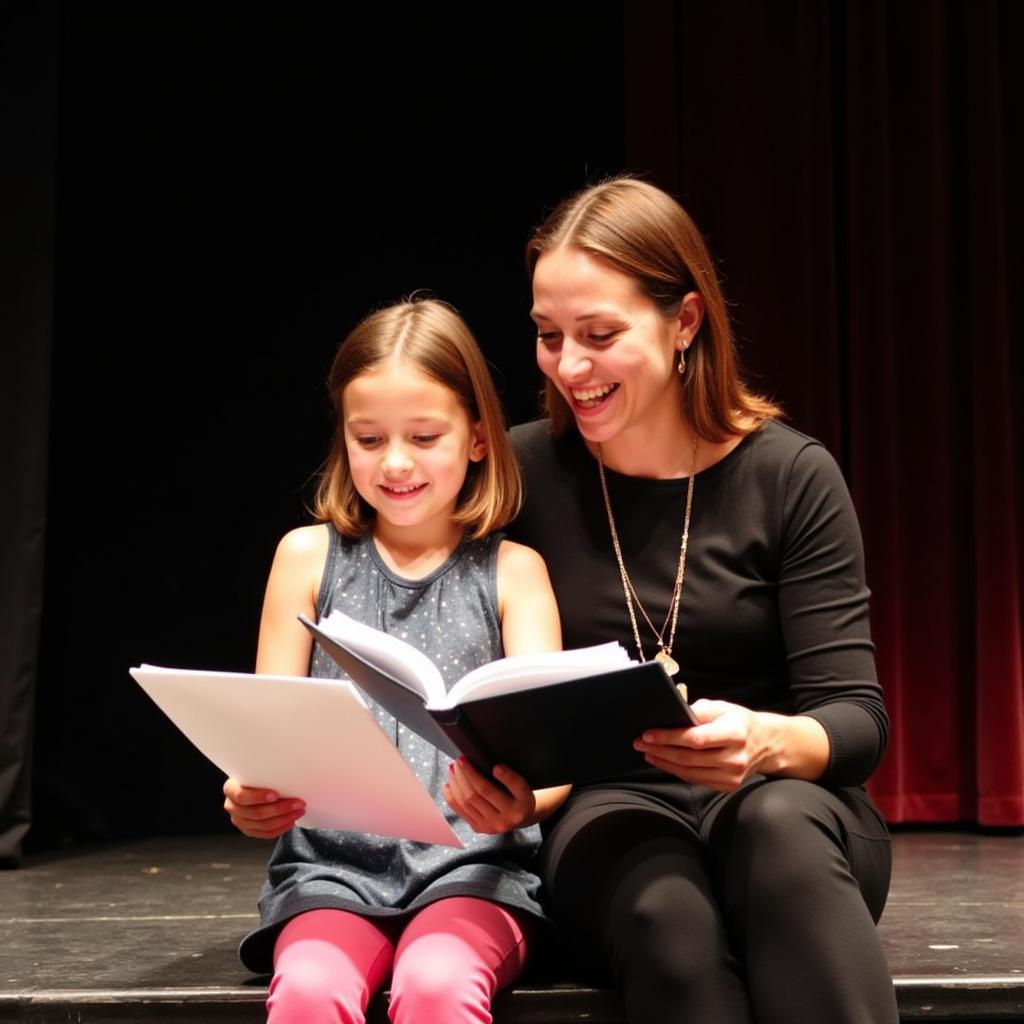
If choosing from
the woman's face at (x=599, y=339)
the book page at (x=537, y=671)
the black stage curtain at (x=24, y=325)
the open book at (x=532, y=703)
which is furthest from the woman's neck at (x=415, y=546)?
the black stage curtain at (x=24, y=325)

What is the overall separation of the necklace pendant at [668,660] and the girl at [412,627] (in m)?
0.12

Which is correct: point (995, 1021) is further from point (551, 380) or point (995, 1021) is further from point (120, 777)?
point (120, 777)

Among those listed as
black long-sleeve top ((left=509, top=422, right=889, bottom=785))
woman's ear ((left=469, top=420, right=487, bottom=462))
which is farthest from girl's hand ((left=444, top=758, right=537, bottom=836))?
woman's ear ((left=469, top=420, right=487, bottom=462))

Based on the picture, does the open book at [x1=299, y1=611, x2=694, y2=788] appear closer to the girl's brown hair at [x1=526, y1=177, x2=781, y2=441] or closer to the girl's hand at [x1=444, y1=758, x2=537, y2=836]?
the girl's hand at [x1=444, y1=758, x2=537, y2=836]

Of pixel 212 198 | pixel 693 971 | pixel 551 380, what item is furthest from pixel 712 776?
pixel 212 198

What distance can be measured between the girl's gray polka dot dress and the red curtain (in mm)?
1554

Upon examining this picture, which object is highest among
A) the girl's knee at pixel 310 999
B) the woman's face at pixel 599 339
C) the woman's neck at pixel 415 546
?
the woman's face at pixel 599 339

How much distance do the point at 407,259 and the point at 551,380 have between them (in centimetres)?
167

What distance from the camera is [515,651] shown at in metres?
1.77

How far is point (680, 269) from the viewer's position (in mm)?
1794

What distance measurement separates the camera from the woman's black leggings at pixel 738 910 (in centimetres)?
141

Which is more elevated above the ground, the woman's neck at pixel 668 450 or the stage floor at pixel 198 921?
the woman's neck at pixel 668 450

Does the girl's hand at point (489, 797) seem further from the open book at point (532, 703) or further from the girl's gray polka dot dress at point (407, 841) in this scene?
the girl's gray polka dot dress at point (407, 841)

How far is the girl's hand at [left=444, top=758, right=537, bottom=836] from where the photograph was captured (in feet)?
4.94
